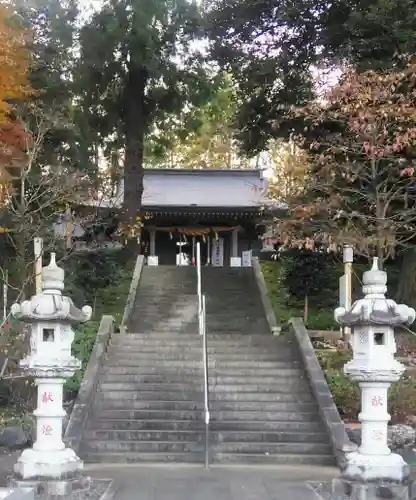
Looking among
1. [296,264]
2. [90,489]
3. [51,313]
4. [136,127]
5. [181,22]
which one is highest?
[181,22]

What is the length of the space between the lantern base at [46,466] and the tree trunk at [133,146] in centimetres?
1601

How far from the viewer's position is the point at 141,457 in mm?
10492

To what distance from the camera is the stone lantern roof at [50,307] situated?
27.7 ft

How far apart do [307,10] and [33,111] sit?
24.4ft

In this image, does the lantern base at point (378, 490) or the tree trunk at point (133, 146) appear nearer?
the lantern base at point (378, 490)

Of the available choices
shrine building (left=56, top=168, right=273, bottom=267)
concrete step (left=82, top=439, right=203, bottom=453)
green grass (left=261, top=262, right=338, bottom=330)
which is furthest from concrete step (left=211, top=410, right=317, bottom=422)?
shrine building (left=56, top=168, right=273, bottom=267)

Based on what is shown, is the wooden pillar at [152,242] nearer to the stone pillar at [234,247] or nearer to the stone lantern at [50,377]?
the stone pillar at [234,247]

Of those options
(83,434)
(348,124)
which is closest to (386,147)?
(348,124)

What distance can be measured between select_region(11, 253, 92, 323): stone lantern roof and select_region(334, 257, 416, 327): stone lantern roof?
11.4ft

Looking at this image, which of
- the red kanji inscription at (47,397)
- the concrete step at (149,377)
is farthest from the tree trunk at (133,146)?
the red kanji inscription at (47,397)

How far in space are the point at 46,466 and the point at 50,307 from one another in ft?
6.41

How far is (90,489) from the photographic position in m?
8.32

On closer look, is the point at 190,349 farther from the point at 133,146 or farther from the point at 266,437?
the point at 133,146

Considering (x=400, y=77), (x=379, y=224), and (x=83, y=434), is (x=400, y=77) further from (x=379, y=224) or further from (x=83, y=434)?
(x=83, y=434)
